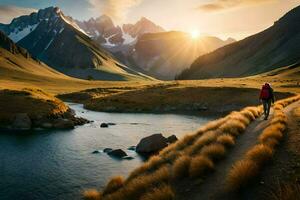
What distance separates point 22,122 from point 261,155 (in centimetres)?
5830

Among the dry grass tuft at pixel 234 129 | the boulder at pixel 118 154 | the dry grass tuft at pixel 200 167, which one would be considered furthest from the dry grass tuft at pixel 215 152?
the boulder at pixel 118 154

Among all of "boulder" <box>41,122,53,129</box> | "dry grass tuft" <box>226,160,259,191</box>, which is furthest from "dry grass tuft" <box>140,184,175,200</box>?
"boulder" <box>41,122,53,129</box>

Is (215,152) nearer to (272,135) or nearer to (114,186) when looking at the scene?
(272,135)

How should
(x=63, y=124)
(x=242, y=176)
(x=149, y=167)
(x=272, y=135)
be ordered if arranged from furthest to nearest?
(x=63, y=124), (x=149, y=167), (x=272, y=135), (x=242, y=176)

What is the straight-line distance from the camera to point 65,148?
163ft

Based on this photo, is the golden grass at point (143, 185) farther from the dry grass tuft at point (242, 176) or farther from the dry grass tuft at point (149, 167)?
the dry grass tuft at point (242, 176)

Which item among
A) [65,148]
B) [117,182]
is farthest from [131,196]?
[65,148]

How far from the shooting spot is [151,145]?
4588cm

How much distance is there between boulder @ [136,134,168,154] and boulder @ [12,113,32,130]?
30.4 m

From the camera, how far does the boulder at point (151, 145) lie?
150ft

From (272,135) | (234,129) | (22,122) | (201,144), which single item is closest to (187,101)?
(22,122)

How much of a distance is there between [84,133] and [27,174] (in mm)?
26389

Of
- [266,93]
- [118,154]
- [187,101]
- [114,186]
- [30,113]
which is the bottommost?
[118,154]

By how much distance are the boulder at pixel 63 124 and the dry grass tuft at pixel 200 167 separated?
5307 centimetres
